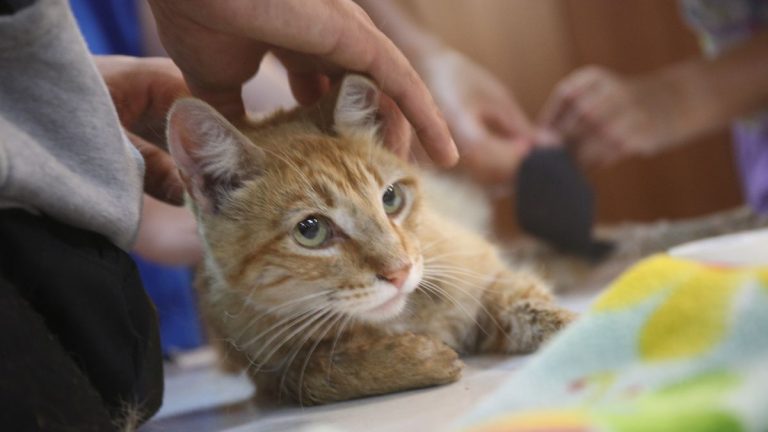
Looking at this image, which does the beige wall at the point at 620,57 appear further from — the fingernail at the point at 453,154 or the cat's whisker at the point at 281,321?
the cat's whisker at the point at 281,321

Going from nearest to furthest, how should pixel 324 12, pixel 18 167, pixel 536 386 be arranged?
pixel 536 386 → pixel 18 167 → pixel 324 12

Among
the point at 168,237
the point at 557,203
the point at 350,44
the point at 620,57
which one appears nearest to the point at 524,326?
the point at 350,44

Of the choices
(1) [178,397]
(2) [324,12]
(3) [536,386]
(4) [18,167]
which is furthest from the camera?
(1) [178,397]

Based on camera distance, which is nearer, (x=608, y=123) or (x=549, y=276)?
(x=549, y=276)

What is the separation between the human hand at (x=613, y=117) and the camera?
2.25 m

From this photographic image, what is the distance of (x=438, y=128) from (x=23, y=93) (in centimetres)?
54

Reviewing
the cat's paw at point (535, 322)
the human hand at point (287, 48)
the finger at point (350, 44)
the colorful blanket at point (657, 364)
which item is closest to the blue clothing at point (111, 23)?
the human hand at point (287, 48)

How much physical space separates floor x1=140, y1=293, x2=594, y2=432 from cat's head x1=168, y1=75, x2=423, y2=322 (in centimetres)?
14

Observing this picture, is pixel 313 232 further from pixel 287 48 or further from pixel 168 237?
pixel 168 237

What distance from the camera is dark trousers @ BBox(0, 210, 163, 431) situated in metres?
0.81

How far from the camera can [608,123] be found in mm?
2248

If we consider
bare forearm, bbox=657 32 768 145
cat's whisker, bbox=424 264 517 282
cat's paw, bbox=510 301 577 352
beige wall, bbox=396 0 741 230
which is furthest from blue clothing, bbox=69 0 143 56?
beige wall, bbox=396 0 741 230

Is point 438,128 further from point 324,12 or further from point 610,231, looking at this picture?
point 610,231

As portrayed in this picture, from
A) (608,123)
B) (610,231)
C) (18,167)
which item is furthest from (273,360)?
(610,231)
